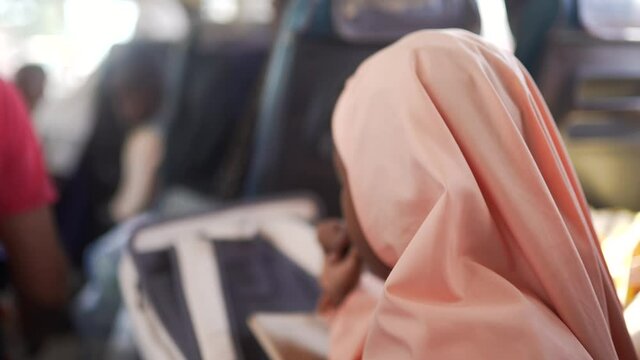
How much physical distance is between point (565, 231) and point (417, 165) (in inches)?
5.8

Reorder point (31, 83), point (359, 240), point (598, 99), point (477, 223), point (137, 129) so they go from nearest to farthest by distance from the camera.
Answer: point (477, 223) < point (359, 240) < point (598, 99) < point (137, 129) < point (31, 83)

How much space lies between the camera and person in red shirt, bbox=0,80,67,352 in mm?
1186

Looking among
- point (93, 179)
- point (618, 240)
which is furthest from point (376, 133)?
point (93, 179)

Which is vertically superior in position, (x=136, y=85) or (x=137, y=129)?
(x=136, y=85)

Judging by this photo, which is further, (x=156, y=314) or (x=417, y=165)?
(x=156, y=314)

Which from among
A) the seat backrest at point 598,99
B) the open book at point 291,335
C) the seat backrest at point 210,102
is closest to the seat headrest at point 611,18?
the seat backrest at point 598,99

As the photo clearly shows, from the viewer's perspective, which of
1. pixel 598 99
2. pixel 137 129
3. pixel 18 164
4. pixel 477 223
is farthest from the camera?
pixel 137 129

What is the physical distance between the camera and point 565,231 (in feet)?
1.98

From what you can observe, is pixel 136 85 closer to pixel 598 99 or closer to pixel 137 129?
pixel 137 129

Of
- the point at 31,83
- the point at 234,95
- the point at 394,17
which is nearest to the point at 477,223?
the point at 394,17

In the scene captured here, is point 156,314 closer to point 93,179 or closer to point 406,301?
point 406,301

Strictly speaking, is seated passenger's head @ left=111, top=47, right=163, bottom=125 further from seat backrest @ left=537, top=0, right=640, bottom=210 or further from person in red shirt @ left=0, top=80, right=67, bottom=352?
seat backrest @ left=537, top=0, right=640, bottom=210

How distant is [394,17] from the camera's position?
1.26 m

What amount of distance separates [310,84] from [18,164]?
589mm
